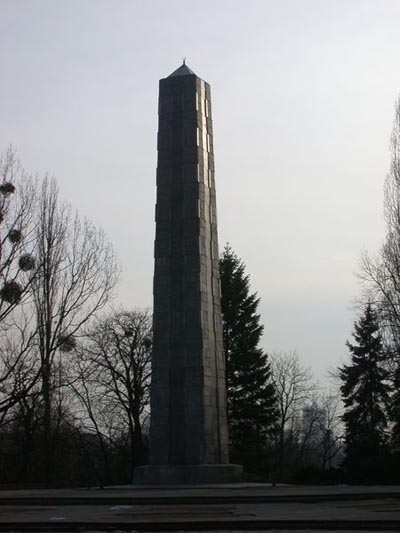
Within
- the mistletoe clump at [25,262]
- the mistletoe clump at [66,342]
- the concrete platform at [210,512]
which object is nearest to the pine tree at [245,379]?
the mistletoe clump at [66,342]

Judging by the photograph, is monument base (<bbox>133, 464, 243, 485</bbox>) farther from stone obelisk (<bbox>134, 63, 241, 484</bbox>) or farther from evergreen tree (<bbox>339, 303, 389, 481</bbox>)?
evergreen tree (<bbox>339, 303, 389, 481</bbox>)

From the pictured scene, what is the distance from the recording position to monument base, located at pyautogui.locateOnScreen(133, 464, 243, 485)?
15578 millimetres

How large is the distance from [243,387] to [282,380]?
44.2ft

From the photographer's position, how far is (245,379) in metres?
29.0

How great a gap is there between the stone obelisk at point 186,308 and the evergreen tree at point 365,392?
36.6 feet

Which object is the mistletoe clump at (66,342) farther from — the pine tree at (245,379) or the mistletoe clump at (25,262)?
the pine tree at (245,379)

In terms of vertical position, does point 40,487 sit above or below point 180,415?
below

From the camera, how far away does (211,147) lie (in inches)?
734

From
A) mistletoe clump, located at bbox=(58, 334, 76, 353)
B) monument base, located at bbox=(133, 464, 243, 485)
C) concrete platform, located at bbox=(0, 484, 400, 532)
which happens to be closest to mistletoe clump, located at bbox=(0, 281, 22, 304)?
mistletoe clump, located at bbox=(58, 334, 76, 353)

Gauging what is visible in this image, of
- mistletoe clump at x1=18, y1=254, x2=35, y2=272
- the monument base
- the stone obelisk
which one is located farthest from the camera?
mistletoe clump at x1=18, y1=254, x2=35, y2=272

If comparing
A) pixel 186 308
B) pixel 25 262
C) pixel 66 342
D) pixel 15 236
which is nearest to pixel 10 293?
pixel 25 262

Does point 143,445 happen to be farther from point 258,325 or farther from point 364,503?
A: point 364,503

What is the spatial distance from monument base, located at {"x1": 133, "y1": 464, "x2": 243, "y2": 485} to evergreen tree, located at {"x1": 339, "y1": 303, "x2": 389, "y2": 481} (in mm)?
11651

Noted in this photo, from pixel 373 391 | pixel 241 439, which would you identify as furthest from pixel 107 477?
pixel 373 391
